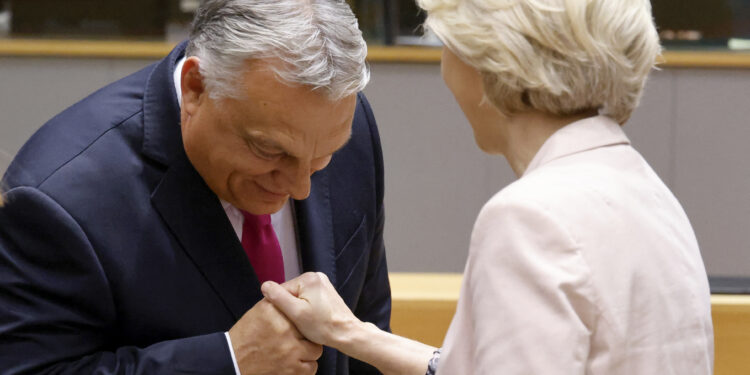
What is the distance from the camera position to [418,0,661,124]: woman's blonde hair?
1334mm

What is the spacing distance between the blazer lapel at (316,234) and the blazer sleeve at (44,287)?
43 centimetres

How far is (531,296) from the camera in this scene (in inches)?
48.4

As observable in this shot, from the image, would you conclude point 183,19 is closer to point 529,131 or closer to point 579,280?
point 529,131

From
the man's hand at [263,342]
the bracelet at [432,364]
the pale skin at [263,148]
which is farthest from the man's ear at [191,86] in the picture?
the bracelet at [432,364]

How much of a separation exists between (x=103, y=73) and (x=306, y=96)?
14.1 ft

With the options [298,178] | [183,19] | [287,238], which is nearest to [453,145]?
[183,19]

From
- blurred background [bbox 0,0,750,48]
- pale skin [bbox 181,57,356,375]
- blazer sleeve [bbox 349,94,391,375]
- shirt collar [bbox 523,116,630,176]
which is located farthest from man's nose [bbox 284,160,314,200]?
blurred background [bbox 0,0,750,48]

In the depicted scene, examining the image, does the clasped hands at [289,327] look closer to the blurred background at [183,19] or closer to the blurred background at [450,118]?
the blurred background at [183,19]

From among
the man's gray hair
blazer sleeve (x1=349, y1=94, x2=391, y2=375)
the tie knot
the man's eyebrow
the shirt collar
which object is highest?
the man's gray hair

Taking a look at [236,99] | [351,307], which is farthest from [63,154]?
[351,307]

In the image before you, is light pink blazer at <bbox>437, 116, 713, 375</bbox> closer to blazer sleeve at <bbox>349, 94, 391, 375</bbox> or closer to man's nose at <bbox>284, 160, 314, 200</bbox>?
man's nose at <bbox>284, 160, 314, 200</bbox>

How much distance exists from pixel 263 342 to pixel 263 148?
34 centimetres

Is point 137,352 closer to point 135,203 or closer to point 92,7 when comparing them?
point 135,203

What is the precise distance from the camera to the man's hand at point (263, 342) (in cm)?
169
